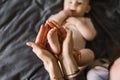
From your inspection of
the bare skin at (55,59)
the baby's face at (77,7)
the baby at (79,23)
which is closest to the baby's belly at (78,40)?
the baby at (79,23)

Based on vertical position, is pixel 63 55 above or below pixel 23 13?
below

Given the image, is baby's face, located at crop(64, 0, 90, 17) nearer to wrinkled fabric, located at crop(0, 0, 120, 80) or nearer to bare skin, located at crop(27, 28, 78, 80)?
A: wrinkled fabric, located at crop(0, 0, 120, 80)

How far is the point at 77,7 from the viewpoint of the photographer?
58.6 inches

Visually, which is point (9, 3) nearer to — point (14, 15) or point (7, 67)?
point (14, 15)

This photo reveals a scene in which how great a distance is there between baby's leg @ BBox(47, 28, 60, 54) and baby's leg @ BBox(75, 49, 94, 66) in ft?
0.46

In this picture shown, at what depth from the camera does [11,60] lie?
1.30 meters

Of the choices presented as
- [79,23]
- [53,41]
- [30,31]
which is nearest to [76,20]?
[79,23]

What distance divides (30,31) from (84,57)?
1.00 feet

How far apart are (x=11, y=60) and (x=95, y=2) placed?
22.2 inches

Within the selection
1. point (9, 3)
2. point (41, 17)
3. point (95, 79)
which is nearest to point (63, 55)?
point (95, 79)

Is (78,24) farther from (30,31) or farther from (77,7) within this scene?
(30,31)

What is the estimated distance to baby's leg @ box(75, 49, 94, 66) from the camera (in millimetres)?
1245

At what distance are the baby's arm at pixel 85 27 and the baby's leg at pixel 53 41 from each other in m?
0.29

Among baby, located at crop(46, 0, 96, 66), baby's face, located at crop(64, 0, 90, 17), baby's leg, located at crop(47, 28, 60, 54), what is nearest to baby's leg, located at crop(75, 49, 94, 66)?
baby, located at crop(46, 0, 96, 66)
